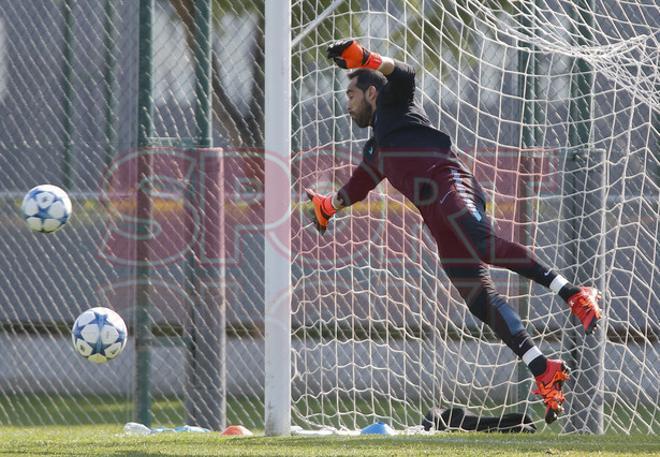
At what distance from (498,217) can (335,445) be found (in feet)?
8.98

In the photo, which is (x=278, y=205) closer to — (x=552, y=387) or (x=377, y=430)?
(x=377, y=430)

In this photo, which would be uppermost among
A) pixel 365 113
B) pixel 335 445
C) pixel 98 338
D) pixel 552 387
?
pixel 365 113

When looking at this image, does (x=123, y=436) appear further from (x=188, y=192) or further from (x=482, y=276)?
(x=482, y=276)

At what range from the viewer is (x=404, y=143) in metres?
6.21

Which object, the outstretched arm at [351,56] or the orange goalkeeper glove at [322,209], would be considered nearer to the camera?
the outstretched arm at [351,56]

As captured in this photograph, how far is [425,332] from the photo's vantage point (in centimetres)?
886

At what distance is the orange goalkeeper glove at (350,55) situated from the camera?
19.0ft

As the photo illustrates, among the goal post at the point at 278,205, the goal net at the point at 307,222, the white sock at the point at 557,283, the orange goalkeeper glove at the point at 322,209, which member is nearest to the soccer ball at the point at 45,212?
the goal net at the point at 307,222

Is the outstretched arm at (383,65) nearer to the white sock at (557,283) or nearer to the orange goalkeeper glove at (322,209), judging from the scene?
the orange goalkeeper glove at (322,209)

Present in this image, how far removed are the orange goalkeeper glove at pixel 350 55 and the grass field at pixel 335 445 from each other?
2053 mm

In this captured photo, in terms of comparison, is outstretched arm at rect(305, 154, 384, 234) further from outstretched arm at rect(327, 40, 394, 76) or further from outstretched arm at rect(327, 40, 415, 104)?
outstretched arm at rect(327, 40, 394, 76)

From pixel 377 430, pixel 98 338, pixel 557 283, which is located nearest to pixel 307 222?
pixel 377 430

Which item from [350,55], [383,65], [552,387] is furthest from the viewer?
[383,65]

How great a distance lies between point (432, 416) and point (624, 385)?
2.23 meters
